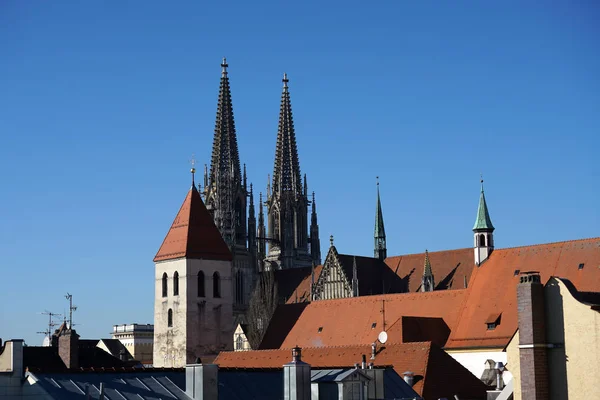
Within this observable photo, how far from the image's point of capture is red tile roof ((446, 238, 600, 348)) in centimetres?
5581

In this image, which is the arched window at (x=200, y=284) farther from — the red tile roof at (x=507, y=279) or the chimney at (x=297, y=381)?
the chimney at (x=297, y=381)

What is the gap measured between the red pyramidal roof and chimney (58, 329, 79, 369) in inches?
836

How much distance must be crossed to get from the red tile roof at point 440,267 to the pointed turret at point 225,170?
88.5ft

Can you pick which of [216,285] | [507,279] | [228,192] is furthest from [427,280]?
[228,192]

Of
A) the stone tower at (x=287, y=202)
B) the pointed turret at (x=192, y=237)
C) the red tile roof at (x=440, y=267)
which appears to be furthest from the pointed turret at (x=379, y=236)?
the pointed turret at (x=192, y=237)

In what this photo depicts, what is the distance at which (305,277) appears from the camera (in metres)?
111

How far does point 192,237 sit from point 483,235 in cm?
2020

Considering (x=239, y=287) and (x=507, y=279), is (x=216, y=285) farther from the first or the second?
(x=239, y=287)

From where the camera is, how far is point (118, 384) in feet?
101

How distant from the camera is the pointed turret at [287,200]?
411 feet

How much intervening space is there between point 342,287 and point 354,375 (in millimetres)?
64854

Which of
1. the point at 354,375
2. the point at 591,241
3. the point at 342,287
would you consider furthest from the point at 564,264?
the point at 342,287

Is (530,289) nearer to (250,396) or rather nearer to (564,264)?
(250,396)

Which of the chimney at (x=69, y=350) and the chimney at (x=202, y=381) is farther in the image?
the chimney at (x=69, y=350)
